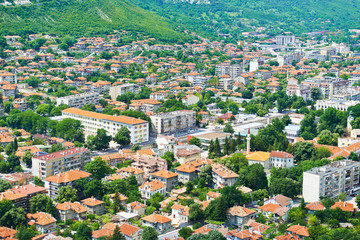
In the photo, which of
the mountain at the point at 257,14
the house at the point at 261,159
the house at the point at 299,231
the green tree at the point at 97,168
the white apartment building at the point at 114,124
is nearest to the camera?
the house at the point at 299,231

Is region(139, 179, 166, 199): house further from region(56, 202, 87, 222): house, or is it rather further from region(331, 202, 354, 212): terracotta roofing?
region(331, 202, 354, 212): terracotta roofing

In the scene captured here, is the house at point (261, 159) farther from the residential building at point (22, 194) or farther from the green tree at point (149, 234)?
the residential building at point (22, 194)

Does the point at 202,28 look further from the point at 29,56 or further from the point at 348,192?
the point at 348,192

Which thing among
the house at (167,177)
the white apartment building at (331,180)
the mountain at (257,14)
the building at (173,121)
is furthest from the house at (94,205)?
the mountain at (257,14)

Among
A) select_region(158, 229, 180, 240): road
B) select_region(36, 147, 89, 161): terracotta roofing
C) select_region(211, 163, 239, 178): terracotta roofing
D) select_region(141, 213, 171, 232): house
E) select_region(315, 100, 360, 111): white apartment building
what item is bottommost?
select_region(158, 229, 180, 240): road

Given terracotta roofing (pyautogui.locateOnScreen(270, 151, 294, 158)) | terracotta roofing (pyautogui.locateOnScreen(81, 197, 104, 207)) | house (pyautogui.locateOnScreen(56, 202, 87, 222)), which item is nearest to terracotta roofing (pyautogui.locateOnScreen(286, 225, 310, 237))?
terracotta roofing (pyautogui.locateOnScreen(270, 151, 294, 158))

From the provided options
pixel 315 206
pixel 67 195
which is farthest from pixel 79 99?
pixel 315 206
